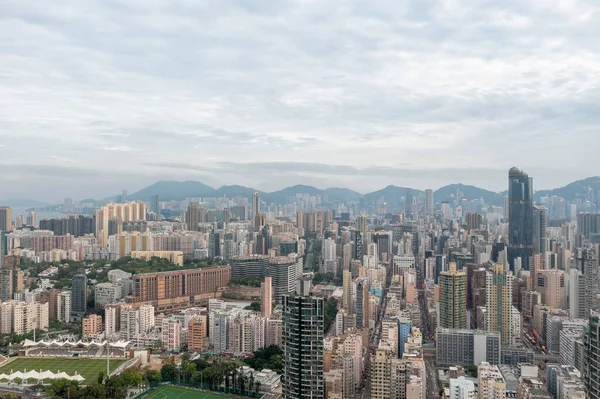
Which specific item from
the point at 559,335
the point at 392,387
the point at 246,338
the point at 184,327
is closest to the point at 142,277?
the point at 184,327

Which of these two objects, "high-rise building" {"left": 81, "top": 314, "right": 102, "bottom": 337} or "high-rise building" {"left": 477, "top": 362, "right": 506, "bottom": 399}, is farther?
"high-rise building" {"left": 81, "top": 314, "right": 102, "bottom": 337}

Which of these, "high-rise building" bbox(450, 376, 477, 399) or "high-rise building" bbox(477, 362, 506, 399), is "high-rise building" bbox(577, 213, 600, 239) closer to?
"high-rise building" bbox(477, 362, 506, 399)

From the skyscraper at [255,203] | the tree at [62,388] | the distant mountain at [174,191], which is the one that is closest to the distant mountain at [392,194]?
the skyscraper at [255,203]

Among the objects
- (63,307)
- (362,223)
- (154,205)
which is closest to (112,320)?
(63,307)

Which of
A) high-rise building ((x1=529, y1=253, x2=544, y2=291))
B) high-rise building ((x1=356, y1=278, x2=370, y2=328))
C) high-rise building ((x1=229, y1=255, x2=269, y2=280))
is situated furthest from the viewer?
high-rise building ((x1=229, y1=255, x2=269, y2=280))

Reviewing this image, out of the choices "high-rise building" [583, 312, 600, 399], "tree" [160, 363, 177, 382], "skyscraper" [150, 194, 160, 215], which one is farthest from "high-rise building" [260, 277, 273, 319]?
"skyscraper" [150, 194, 160, 215]

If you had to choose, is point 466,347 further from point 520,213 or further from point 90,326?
point 520,213

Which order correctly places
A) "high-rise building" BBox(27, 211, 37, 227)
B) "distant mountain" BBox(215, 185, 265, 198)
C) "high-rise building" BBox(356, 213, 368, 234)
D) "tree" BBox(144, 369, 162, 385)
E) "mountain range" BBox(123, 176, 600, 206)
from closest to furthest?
1. "tree" BBox(144, 369, 162, 385)
2. "high-rise building" BBox(27, 211, 37, 227)
3. "high-rise building" BBox(356, 213, 368, 234)
4. "mountain range" BBox(123, 176, 600, 206)
5. "distant mountain" BBox(215, 185, 265, 198)
